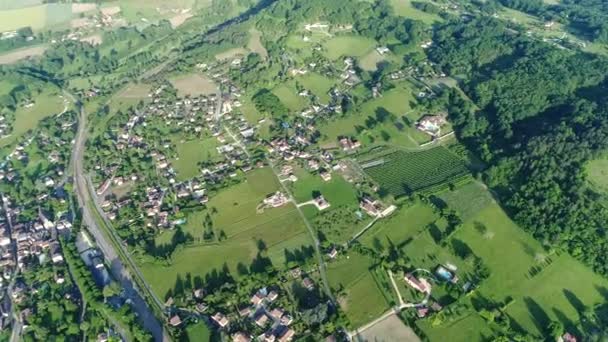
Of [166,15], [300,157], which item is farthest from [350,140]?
[166,15]

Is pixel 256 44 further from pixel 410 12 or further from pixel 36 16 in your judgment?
pixel 36 16

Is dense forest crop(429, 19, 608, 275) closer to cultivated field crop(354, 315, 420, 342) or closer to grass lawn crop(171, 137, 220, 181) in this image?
cultivated field crop(354, 315, 420, 342)

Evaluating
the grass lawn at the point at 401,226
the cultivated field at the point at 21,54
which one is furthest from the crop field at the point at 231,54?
the grass lawn at the point at 401,226

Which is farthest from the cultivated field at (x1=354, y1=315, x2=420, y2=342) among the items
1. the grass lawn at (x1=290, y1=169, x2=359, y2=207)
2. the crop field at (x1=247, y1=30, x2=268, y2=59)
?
the crop field at (x1=247, y1=30, x2=268, y2=59)

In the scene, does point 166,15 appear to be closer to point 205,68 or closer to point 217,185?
point 205,68

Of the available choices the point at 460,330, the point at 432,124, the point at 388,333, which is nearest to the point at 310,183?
the point at 432,124
